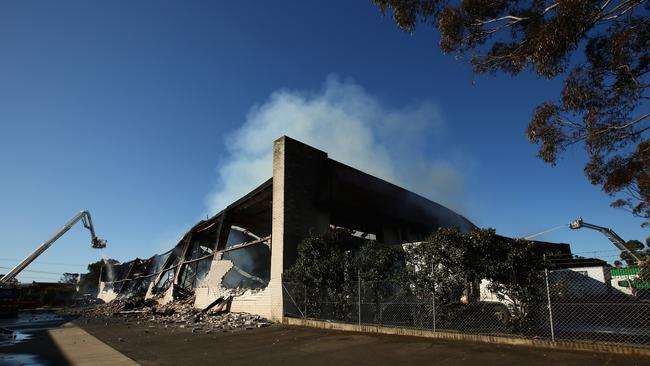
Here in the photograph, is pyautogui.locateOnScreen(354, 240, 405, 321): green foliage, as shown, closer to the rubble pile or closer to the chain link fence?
the chain link fence

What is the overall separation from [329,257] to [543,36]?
1031 cm

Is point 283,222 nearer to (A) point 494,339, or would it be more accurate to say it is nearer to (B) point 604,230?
(A) point 494,339

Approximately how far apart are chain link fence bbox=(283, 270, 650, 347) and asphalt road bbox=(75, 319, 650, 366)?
91cm

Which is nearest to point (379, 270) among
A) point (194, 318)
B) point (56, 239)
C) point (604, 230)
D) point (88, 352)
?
point (88, 352)

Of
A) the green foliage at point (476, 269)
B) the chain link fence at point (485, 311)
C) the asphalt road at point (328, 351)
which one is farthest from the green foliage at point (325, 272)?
the green foliage at point (476, 269)

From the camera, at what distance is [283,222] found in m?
17.2

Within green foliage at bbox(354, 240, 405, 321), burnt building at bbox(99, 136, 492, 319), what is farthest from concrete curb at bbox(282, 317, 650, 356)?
burnt building at bbox(99, 136, 492, 319)

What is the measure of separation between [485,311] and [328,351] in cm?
470

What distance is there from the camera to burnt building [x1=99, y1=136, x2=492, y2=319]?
17594 millimetres

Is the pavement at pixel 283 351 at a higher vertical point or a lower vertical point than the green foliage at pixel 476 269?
lower

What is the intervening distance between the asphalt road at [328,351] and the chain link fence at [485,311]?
0.91 meters

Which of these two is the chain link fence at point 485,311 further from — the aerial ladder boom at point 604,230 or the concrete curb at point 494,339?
the aerial ladder boom at point 604,230

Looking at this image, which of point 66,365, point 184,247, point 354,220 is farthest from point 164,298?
point 66,365

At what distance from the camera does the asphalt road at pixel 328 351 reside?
7613mm
